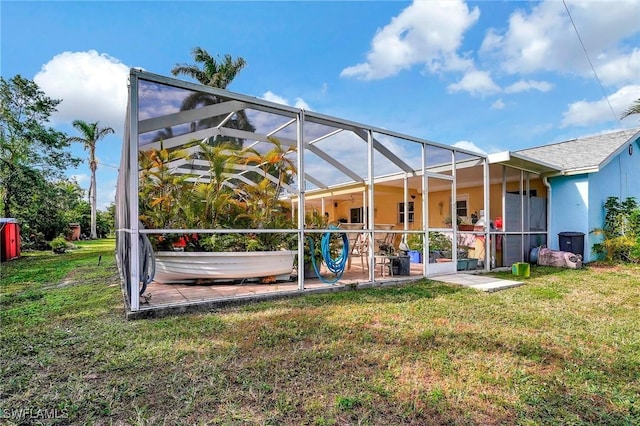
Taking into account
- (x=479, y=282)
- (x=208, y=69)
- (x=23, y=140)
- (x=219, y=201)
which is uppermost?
(x=208, y=69)

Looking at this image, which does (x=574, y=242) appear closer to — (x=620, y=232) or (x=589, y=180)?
(x=620, y=232)

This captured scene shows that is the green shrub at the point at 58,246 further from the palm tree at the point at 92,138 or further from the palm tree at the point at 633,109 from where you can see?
the palm tree at the point at 633,109

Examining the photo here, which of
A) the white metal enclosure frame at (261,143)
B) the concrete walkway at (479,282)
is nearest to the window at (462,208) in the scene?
the white metal enclosure frame at (261,143)

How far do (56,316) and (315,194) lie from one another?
9406mm

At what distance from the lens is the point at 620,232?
997cm

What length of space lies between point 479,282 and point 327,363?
16.2ft

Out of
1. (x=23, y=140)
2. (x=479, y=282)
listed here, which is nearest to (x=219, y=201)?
(x=479, y=282)

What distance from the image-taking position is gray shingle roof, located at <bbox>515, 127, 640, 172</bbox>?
9711mm

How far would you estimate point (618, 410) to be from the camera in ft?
7.22

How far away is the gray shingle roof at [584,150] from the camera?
9.71 m

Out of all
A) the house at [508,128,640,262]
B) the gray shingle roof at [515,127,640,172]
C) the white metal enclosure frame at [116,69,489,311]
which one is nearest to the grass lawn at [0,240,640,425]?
the white metal enclosure frame at [116,69,489,311]

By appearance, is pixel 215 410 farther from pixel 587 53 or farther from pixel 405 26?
pixel 587 53

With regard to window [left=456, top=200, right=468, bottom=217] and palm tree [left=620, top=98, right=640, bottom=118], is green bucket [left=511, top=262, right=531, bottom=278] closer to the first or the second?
window [left=456, top=200, right=468, bottom=217]

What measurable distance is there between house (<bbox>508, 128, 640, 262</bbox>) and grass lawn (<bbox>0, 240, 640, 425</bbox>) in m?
5.87
